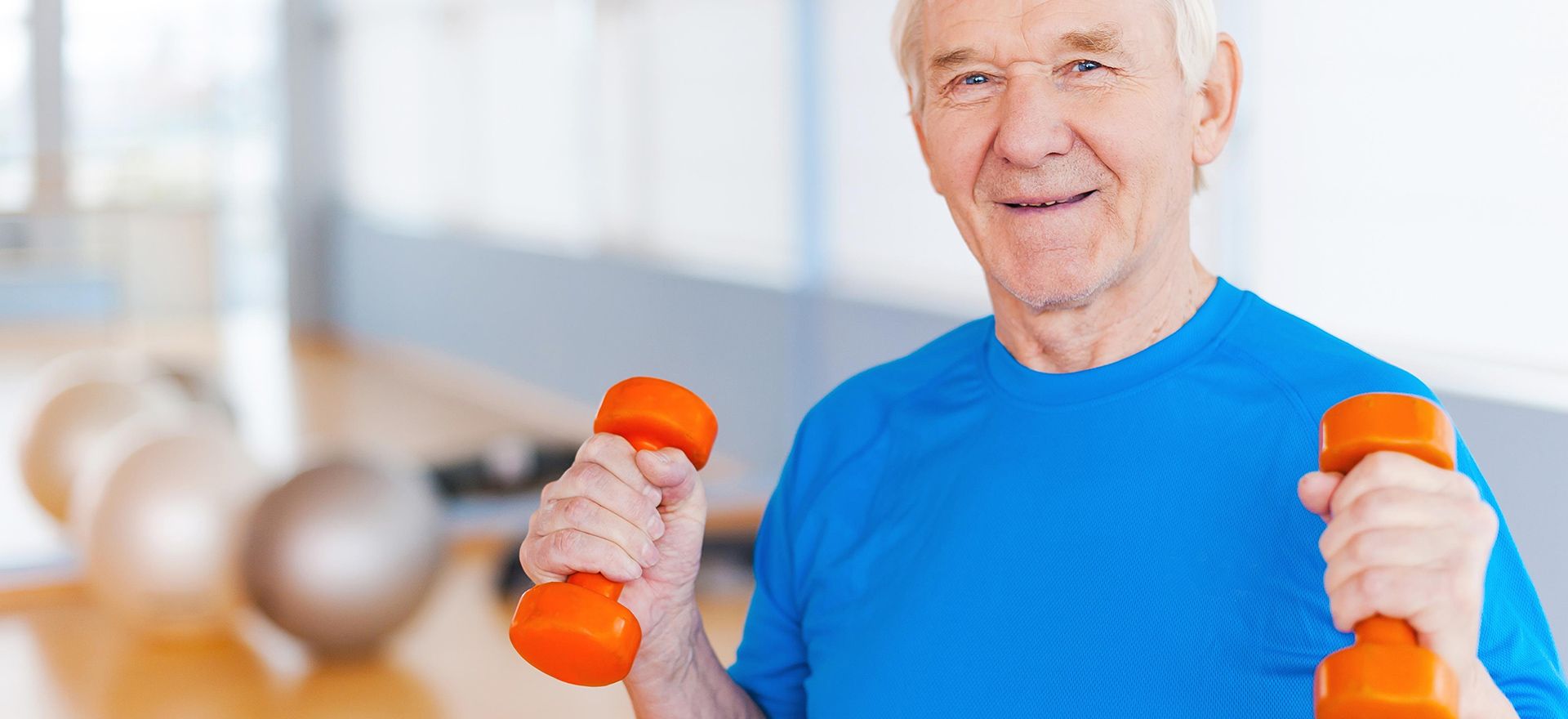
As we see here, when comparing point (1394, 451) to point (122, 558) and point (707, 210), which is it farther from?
point (707, 210)

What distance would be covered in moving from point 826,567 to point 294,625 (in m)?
1.85

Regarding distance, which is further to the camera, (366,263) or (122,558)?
(366,263)

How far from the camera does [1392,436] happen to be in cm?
82

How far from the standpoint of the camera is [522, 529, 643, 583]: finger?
109cm

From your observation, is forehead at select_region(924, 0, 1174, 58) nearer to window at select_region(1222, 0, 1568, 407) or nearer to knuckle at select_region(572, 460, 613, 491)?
knuckle at select_region(572, 460, 613, 491)

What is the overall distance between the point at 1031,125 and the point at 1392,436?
40 cm

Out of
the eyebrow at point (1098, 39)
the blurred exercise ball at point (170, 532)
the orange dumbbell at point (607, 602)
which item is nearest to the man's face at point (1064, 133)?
the eyebrow at point (1098, 39)

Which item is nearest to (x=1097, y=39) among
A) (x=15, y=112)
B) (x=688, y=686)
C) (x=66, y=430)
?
(x=688, y=686)

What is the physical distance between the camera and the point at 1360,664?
0.79m

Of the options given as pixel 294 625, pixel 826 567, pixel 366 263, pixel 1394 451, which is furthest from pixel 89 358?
pixel 1394 451

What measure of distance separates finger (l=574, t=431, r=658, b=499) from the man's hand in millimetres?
492

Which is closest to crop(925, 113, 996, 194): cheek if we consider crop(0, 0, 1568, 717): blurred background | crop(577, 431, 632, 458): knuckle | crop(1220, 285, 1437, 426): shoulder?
crop(1220, 285, 1437, 426): shoulder

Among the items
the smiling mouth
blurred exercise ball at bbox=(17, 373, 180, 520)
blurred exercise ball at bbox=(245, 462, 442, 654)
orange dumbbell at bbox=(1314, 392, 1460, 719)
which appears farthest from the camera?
blurred exercise ball at bbox=(17, 373, 180, 520)

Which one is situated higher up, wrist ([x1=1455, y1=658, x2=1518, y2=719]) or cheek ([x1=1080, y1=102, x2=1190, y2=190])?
cheek ([x1=1080, y1=102, x2=1190, y2=190])
